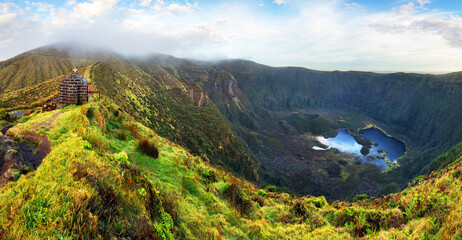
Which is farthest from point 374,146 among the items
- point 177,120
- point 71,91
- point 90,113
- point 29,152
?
point 29,152

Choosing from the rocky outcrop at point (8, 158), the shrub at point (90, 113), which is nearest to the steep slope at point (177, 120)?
the shrub at point (90, 113)

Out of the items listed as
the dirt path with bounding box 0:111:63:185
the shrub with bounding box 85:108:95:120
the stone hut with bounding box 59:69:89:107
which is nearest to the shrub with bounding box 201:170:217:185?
the dirt path with bounding box 0:111:63:185

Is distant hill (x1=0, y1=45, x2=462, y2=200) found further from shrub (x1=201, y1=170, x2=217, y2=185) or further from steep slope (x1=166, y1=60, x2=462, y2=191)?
shrub (x1=201, y1=170, x2=217, y2=185)

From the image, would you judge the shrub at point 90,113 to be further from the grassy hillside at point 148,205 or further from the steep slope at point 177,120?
the steep slope at point 177,120

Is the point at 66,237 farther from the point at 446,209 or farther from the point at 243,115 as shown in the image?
the point at 243,115

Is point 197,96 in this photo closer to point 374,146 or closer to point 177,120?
point 177,120

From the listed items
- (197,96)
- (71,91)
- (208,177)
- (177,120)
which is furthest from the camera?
(197,96)
